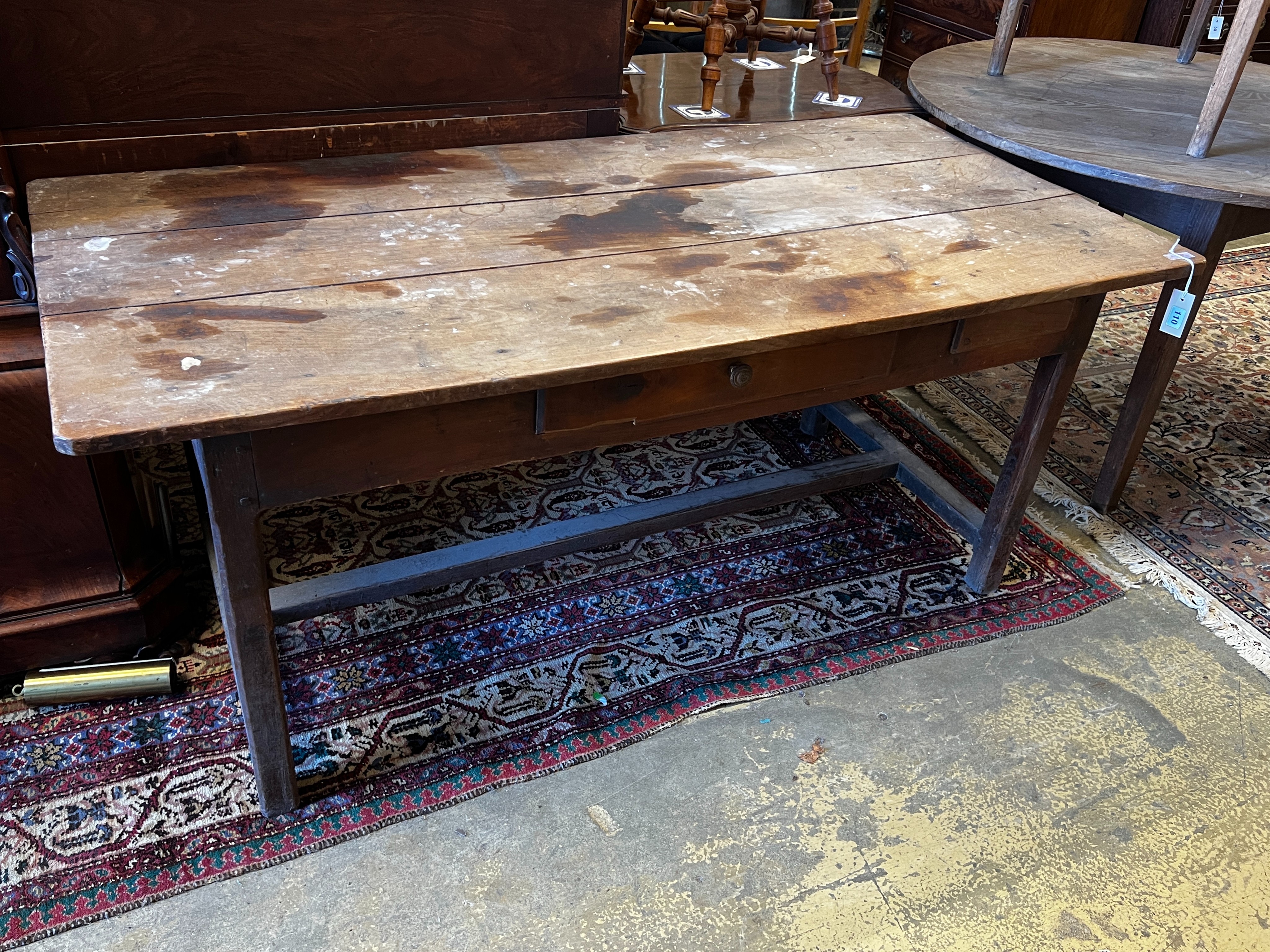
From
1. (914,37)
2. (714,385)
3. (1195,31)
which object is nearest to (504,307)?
(714,385)

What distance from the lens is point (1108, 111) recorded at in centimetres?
234

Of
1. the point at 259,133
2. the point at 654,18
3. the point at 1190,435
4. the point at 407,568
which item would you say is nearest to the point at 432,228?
the point at 259,133

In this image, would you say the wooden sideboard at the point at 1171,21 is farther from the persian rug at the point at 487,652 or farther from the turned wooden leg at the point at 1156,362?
the persian rug at the point at 487,652

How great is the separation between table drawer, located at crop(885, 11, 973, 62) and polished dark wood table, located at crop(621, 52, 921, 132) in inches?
67.7

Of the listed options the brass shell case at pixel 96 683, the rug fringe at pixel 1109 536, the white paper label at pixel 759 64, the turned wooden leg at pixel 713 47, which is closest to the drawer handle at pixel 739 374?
the rug fringe at pixel 1109 536

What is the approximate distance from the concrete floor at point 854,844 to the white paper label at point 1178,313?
0.72m

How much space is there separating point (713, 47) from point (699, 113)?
16cm

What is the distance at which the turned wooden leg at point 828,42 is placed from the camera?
2400 mm

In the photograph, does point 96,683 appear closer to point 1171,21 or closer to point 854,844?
point 854,844

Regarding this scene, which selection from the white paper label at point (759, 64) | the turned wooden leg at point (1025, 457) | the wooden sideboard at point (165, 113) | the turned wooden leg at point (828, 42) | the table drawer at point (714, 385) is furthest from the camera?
the white paper label at point (759, 64)

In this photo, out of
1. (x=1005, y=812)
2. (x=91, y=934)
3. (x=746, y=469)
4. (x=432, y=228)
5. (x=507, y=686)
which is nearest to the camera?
(x=91, y=934)

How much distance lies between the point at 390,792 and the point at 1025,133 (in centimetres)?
188

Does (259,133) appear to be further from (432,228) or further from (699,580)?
(699,580)

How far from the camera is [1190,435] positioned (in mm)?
2756
